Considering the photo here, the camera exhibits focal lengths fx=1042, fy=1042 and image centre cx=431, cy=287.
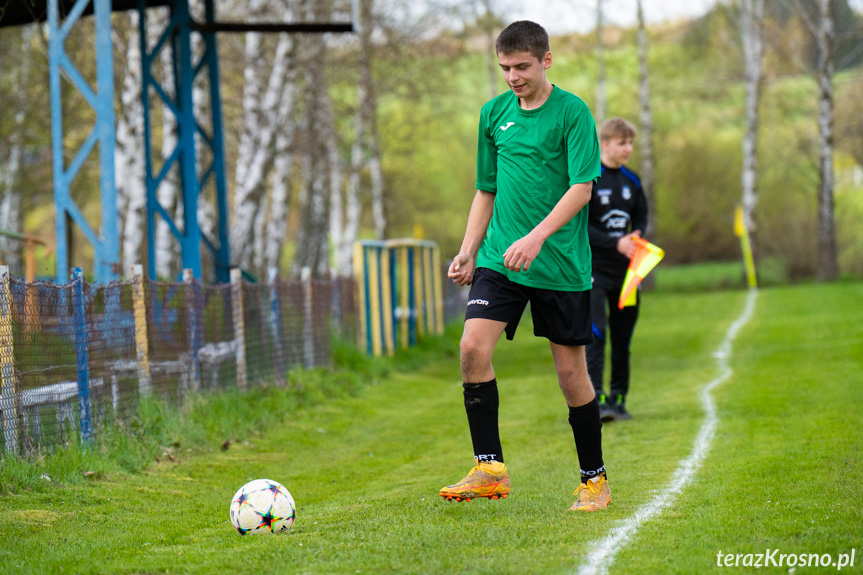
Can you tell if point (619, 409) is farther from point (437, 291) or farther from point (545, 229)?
point (437, 291)

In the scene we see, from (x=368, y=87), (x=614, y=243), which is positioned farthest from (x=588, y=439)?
(x=368, y=87)

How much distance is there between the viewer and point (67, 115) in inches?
995

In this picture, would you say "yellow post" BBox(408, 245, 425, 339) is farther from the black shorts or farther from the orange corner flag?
the black shorts

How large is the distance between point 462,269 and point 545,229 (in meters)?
0.54

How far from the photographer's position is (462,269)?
5105 mm

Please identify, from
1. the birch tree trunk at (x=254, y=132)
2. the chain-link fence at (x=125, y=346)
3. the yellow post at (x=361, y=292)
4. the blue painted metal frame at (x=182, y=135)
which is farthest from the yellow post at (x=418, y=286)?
the chain-link fence at (x=125, y=346)

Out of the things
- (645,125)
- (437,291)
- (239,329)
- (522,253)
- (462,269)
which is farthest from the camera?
(645,125)

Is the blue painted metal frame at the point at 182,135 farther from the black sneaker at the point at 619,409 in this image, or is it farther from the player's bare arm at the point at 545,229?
the player's bare arm at the point at 545,229

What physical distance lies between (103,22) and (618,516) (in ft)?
25.5

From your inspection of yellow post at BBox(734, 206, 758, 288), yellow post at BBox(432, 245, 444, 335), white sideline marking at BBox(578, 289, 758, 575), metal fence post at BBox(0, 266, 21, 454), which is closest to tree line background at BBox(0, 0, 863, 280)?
yellow post at BBox(734, 206, 758, 288)

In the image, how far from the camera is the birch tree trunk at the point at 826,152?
102 feet

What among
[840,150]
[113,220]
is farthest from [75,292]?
[840,150]

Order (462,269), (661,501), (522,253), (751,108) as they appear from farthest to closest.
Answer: (751,108), (661,501), (462,269), (522,253)

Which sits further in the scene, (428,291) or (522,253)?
(428,291)
